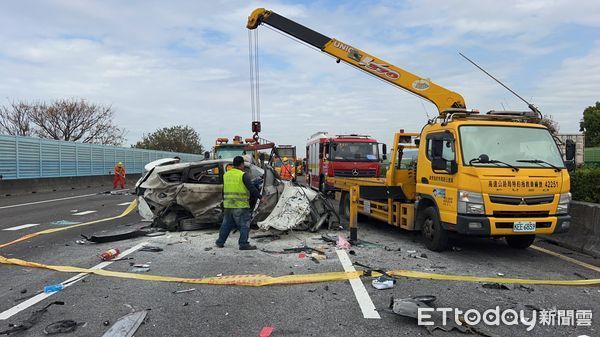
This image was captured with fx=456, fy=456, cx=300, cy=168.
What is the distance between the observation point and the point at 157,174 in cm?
1015

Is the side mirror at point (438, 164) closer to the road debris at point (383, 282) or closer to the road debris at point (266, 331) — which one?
the road debris at point (383, 282)

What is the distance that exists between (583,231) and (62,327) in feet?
29.1

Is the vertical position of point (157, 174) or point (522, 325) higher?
point (157, 174)

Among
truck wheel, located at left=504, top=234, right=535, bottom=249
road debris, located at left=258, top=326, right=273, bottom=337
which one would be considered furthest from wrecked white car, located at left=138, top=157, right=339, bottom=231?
road debris, located at left=258, top=326, right=273, bottom=337

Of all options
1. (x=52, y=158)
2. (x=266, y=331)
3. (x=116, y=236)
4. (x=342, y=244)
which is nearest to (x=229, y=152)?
(x=116, y=236)

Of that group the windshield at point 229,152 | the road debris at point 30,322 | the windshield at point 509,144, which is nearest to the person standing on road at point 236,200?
the road debris at point 30,322

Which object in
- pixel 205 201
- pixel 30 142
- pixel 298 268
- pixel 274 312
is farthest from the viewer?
pixel 30 142

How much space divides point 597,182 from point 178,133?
2846 inches

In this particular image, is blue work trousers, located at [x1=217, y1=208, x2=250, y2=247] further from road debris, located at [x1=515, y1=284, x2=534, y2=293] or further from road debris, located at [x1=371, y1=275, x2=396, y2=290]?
road debris, located at [x1=515, y1=284, x2=534, y2=293]

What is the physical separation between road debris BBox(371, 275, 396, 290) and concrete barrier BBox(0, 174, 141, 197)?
20838mm

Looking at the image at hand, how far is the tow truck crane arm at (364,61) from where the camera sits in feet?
37.1

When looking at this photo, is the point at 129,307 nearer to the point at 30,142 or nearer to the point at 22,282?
the point at 22,282

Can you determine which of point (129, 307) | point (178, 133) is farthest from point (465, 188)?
point (178, 133)

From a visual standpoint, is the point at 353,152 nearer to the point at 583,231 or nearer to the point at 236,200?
the point at 583,231
